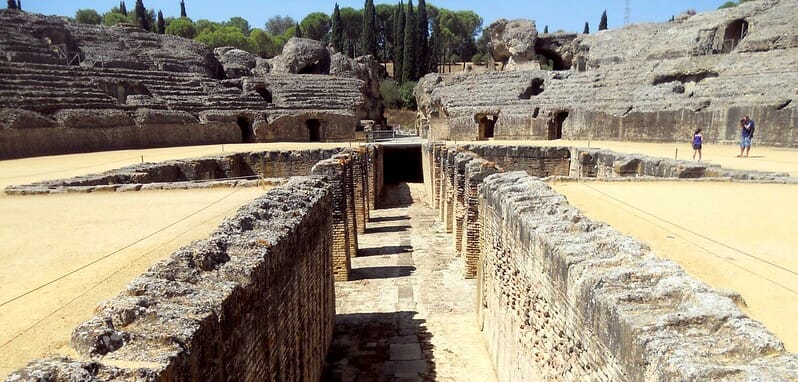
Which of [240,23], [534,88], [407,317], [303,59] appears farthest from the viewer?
[240,23]

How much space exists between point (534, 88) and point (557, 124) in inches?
162

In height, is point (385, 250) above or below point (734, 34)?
below

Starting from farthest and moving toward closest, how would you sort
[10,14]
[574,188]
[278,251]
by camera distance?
[10,14], [574,188], [278,251]

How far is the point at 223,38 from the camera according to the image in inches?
2015

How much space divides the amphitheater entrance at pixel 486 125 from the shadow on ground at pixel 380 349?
19.0 meters

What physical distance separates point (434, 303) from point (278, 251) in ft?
17.6

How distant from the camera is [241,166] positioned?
18281mm

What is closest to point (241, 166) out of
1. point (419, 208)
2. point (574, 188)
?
point (419, 208)

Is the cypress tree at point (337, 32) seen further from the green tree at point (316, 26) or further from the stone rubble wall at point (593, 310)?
the stone rubble wall at point (593, 310)

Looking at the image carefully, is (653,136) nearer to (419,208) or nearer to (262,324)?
(419,208)

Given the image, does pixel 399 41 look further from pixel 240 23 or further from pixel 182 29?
pixel 240 23

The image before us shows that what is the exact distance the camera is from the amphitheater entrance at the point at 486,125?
27.3m

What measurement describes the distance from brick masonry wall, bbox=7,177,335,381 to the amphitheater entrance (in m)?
21.3

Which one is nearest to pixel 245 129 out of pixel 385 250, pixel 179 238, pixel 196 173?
pixel 196 173
